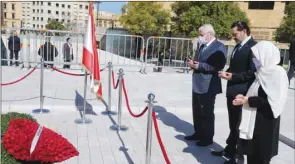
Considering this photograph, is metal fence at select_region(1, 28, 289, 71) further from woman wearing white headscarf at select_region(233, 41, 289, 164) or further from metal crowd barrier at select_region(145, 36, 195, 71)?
woman wearing white headscarf at select_region(233, 41, 289, 164)

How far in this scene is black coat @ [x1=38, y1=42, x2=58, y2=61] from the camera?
1253cm

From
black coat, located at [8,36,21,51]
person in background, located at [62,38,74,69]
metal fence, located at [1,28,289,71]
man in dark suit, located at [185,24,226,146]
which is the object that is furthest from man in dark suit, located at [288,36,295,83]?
black coat, located at [8,36,21,51]

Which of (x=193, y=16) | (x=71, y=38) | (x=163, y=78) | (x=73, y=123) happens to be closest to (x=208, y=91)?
(x=73, y=123)

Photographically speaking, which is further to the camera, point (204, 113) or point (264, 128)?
point (204, 113)

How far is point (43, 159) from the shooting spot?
303 centimetres

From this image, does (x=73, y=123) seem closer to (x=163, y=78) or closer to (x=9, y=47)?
(x=163, y=78)

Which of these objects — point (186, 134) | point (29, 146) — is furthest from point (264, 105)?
point (186, 134)

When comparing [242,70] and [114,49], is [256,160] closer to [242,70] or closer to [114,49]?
[242,70]

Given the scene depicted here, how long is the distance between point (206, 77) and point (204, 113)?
58cm

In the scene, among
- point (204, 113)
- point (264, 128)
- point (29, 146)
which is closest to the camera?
point (29, 146)

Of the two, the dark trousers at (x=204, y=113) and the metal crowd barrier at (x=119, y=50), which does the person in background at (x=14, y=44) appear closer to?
the metal crowd barrier at (x=119, y=50)

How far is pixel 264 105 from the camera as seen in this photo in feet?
11.1

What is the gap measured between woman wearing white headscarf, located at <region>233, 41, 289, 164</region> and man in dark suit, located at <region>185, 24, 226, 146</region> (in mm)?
1480

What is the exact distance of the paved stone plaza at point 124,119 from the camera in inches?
202
